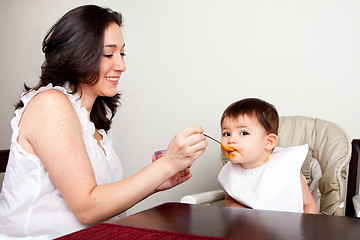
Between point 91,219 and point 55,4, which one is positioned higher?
point 55,4

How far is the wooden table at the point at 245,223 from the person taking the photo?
0.91 m

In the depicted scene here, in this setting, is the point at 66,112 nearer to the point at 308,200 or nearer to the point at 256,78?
the point at 308,200

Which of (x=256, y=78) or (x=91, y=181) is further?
(x=256, y=78)

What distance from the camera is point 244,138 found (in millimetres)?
1656

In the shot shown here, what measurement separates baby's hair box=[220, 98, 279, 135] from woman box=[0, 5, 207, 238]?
1.18 ft

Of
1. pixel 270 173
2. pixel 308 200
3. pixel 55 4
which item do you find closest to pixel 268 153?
pixel 270 173

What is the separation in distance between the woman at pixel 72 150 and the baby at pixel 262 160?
0.93 ft

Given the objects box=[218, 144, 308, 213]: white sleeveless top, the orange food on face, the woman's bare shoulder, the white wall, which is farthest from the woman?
the white wall

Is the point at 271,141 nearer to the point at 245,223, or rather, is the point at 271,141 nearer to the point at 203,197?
the point at 203,197

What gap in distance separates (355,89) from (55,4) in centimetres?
236

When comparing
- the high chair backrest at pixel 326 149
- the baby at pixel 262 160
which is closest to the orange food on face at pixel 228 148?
the baby at pixel 262 160

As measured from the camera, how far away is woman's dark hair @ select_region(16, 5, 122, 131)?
4.88 ft

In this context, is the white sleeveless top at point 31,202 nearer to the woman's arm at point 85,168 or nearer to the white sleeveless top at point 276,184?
the woman's arm at point 85,168

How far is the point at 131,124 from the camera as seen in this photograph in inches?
114
